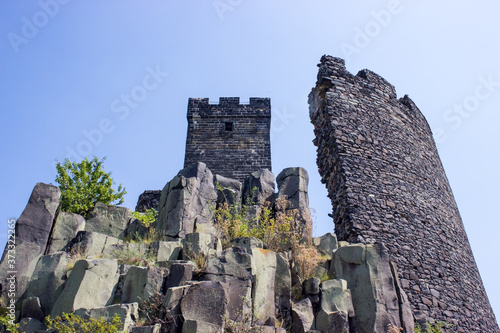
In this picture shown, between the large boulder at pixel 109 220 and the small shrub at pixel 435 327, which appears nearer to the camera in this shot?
the large boulder at pixel 109 220

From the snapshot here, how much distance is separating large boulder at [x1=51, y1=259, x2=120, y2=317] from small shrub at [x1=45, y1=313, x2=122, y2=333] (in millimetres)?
291

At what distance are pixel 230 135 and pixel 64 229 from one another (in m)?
10.1

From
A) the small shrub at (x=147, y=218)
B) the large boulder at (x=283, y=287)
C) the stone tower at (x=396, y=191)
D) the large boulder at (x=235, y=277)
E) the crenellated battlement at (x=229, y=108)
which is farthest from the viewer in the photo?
the crenellated battlement at (x=229, y=108)

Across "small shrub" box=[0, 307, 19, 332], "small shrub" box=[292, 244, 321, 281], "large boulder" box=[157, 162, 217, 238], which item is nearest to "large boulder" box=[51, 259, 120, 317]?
"small shrub" box=[0, 307, 19, 332]

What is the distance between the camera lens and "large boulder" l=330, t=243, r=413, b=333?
5348 mm

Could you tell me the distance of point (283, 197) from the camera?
7535mm

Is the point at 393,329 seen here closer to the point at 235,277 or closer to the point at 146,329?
the point at 235,277

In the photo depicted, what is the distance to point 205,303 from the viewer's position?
15.0 feet

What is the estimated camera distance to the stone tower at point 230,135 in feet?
49.3

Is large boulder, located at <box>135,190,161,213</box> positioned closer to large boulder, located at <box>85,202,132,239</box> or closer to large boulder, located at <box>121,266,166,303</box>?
large boulder, located at <box>85,202,132,239</box>

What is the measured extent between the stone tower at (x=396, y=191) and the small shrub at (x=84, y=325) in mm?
4745

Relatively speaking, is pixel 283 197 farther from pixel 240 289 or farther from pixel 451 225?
pixel 451 225

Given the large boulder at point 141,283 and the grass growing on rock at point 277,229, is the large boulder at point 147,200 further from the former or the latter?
the large boulder at point 141,283

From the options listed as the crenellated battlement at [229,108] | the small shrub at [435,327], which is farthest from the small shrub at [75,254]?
the crenellated battlement at [229,108]
